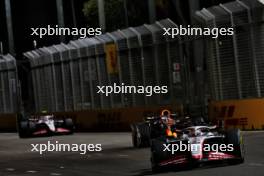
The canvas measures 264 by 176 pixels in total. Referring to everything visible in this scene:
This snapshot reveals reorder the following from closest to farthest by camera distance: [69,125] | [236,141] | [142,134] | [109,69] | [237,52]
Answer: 1. [236,141]
2. [142,134]
3. [237,52]
4. [69,125]
5. [109,69]

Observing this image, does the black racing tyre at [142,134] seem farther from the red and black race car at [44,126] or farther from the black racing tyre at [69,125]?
the black racing tyre at [69,125]

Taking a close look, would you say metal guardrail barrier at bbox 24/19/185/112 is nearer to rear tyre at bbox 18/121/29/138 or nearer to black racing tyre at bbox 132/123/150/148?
rear tyre at bbox 18/121/29/138

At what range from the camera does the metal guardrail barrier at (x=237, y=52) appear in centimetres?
2316

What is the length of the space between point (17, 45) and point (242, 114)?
37.7 m

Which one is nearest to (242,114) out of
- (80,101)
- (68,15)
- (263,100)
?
(263,100)

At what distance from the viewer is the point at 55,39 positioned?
54.4 m

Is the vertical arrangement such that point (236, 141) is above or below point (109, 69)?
below

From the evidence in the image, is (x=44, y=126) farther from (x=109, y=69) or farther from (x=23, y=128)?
(x=109, y=69)

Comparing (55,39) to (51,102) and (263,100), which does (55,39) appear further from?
(263,100)

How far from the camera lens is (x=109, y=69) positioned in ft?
107

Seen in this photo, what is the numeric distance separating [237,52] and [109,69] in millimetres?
9961

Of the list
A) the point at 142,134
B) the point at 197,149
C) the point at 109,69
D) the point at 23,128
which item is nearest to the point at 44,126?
the point at 23,128

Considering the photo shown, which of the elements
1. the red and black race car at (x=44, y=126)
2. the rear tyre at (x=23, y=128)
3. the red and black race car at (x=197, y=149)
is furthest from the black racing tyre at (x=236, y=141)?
the rear tyre at (x=23, y=128)

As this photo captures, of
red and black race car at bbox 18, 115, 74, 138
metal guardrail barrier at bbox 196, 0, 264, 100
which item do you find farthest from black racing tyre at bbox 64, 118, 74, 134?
metal guardrail barrier at bbox 196, 0, 264, 100
